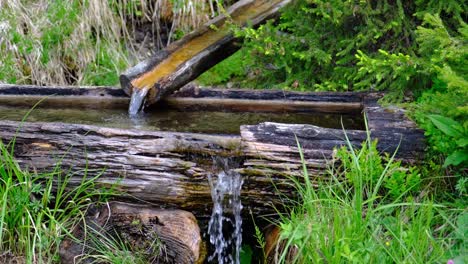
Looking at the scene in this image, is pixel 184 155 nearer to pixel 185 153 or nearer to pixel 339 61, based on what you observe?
pixel 185 153

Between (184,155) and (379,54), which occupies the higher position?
(379,54)

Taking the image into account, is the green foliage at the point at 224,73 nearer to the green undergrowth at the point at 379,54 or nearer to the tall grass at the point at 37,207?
the green undergrowth at the point at 379,54

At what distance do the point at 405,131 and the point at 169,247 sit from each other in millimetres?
1527

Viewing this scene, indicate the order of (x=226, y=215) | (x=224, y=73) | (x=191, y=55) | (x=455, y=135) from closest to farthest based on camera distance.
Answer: (x=455, y=135) < (x=226, y=215) < (x=191, y=55) < (x=224, y=73)

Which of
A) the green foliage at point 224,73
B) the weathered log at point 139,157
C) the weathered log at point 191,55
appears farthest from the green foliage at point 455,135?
the green foliage at point 224,73

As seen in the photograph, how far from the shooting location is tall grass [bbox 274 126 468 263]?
2.78 metres

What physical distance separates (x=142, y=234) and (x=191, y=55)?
1.89 metres

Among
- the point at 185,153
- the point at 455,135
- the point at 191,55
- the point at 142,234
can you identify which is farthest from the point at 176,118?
the point at 455,135

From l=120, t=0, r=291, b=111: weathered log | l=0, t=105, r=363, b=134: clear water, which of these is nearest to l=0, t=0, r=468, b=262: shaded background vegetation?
l=120, t=0, r=291, b=111: weathered log

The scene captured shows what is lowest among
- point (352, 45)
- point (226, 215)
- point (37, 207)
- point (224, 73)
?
point (226, 215)

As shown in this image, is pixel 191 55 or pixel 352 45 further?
pixel 191 55

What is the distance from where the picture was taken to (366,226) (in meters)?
2.92

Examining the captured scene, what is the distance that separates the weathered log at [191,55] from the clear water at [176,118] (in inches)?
7.0

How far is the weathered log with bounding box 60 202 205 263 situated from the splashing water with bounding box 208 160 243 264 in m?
0.20
